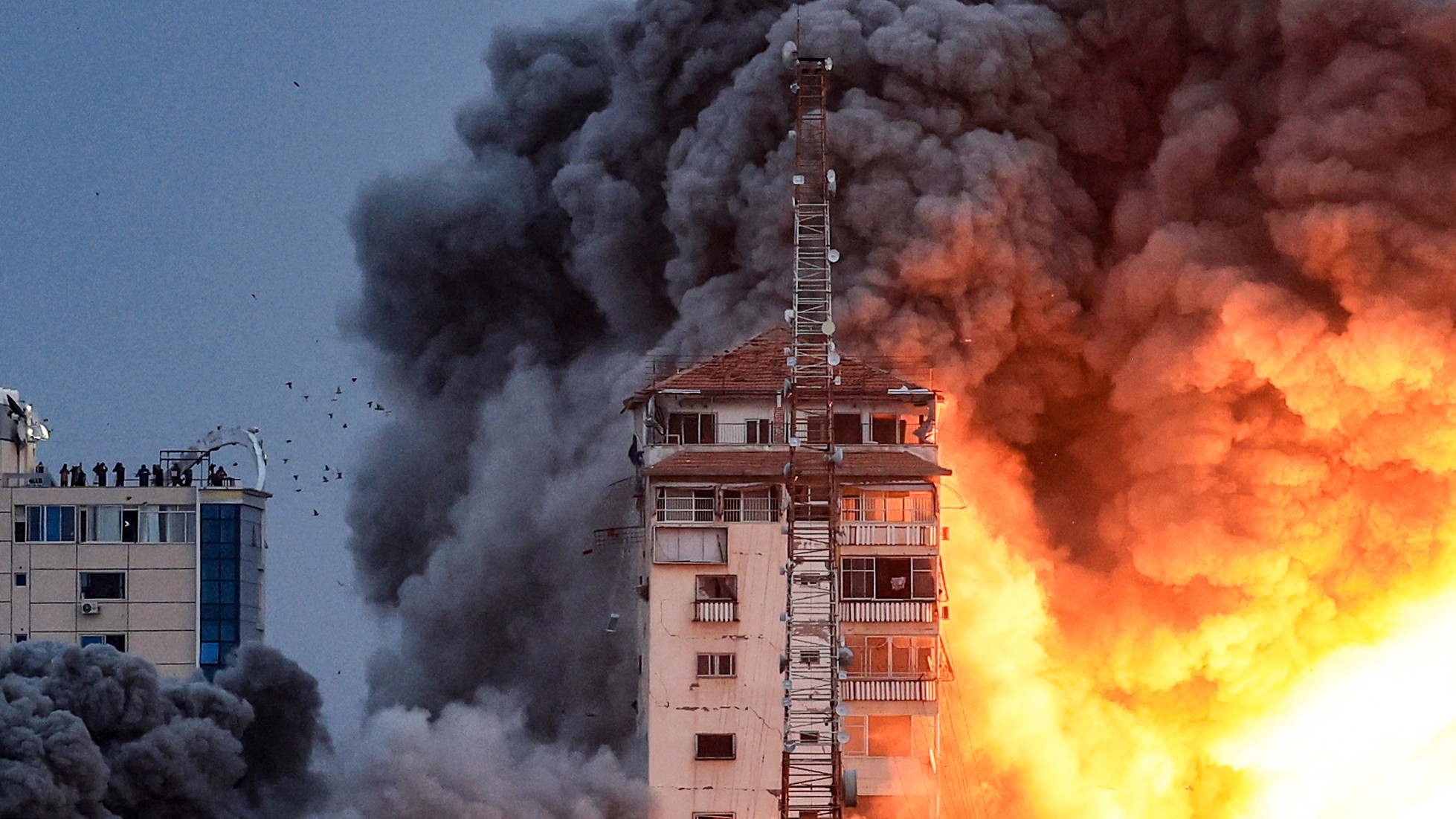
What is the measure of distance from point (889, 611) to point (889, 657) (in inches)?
45.1

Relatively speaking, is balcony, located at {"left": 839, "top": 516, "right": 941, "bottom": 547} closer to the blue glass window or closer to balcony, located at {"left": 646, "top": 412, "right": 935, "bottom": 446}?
balcony, located at {"left": 646, "top": 412, "right": 935, "bottom": 446}

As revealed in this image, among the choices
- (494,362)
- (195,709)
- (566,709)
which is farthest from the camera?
(494,362)

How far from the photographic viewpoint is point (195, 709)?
303ft

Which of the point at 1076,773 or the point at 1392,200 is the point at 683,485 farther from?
the point at 1392,200

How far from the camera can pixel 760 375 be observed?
316ft

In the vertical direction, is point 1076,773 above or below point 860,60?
below

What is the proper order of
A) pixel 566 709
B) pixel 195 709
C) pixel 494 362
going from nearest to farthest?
1. pixel 195 709
2. pixel 566 709
3. pixel 494 362

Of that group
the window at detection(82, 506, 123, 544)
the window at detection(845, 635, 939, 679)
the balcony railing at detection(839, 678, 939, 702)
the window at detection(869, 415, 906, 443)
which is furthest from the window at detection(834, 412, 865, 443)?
the window at detection(82, 506, 123, 544)

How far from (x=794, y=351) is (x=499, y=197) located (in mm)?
23096

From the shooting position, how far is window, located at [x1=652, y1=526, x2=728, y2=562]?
93188 millimetres

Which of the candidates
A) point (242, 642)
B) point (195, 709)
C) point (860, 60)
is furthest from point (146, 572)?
point (860, 60)

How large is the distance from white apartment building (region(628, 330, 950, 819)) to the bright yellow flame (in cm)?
856

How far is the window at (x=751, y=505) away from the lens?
93688mm

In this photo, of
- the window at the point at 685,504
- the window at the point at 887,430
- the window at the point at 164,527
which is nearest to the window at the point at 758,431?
the window at the point at 685,504
